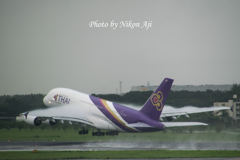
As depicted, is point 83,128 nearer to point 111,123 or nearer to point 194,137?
point 111,123

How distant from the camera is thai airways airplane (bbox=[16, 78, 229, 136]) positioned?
46.1 meters

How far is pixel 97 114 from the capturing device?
5269 cm

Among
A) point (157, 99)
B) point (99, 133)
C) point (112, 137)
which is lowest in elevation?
point (112, 137)

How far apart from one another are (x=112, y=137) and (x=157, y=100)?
12932mm

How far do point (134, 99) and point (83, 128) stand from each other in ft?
88.7

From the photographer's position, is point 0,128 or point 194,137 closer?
point 194,137

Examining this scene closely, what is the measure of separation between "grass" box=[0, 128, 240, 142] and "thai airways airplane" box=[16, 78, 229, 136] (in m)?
1.67

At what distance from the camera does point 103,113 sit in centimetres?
5175

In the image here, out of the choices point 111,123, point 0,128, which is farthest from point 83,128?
point 0,128

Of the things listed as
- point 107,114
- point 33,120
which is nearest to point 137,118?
point 107,114

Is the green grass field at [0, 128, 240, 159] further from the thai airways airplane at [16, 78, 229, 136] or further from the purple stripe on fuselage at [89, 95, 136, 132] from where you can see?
the purple stripe on fuselage at [89, 95, 136, 132]

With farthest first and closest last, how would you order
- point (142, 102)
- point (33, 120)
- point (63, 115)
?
point (142, 102), point (63, 115), point (33, 120)

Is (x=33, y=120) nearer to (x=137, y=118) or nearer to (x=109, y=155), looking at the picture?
(x=137, y=118)

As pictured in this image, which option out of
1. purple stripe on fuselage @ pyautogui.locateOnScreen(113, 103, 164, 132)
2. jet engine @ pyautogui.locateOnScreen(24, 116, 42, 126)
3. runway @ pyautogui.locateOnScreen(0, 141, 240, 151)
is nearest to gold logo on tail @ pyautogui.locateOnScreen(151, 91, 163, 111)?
purple stripe on fuselage @ pyautogui.locateOnScreen(113, 103, 164, 132)
